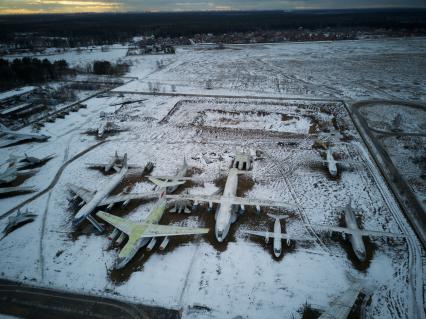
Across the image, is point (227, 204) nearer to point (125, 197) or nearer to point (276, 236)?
point (276, 236)

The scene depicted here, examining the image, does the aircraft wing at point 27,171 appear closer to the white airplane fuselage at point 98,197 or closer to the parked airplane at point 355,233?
the white airplane fuselage at point 98,197

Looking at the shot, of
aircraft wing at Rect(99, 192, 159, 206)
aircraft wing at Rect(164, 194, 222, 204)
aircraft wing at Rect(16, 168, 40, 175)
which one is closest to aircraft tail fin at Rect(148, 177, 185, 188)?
aircraft wing at Rect(99, 192, 159, 206)

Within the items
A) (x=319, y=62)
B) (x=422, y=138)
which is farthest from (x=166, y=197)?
(x=319, y=62)

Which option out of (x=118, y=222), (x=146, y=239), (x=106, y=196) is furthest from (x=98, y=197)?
(x=146, y=239)

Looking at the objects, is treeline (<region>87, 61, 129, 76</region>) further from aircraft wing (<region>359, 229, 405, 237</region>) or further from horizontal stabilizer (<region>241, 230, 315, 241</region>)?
aircraft wing (<region>359, 229, 405, 237</region>)

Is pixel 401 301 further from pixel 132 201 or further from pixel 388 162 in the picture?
pixel 132 201
